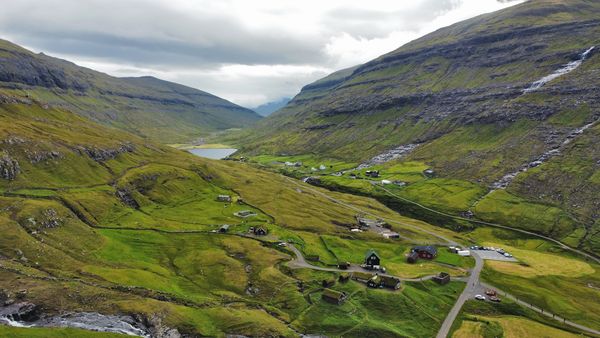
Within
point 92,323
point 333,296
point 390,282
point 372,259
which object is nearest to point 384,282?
point 390,282

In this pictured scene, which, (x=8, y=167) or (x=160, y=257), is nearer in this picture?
(x=160, y=257)

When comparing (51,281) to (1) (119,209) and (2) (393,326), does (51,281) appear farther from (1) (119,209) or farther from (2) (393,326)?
(2) (393,326)

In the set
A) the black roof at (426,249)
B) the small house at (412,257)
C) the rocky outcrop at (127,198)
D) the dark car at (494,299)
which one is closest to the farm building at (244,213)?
the rocky outcrop at (127,198)

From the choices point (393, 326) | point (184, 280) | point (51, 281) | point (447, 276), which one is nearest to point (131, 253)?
point (184, 280)

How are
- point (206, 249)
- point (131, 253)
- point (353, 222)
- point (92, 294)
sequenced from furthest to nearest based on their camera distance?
point (353, 222), point (206, 249), point (131, 253), point (92, 294)

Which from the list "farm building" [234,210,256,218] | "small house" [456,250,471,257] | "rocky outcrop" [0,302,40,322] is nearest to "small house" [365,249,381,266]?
"small house" [456,250,471,257]

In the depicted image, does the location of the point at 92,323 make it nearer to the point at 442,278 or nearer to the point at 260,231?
the point at 260,231
